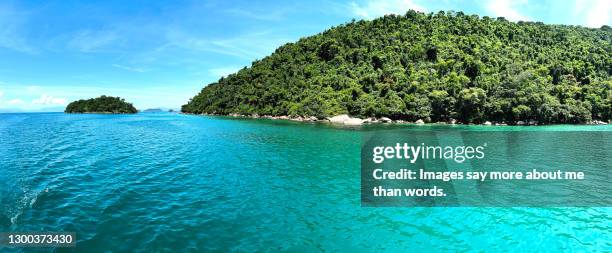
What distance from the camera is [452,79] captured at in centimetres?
12475

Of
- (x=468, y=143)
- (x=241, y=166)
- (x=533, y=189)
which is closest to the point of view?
(x=533, y=189)

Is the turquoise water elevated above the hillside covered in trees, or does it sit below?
below

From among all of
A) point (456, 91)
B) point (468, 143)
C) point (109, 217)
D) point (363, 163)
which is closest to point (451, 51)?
point (456, 91)

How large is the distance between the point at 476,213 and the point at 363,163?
1649cm

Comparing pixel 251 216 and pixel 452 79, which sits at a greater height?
pixel 452 79

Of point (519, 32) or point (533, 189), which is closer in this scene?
point (533, 189)

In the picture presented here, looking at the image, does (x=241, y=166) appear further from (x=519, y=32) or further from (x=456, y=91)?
(x=519, y=32)

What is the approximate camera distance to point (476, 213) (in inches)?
776

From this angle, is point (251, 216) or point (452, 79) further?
point (452, 79)

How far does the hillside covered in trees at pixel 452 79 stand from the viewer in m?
110

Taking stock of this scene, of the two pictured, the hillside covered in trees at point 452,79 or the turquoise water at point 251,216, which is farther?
the hillside covered in trees at point 452,79

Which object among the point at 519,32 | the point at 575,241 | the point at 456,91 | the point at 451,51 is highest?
the point at 519,32

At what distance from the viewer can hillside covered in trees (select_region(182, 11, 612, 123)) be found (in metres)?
110

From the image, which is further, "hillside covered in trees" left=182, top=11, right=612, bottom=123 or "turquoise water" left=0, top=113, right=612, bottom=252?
"hillside covered in trees" left=182, top=11, right=612, bottom=123
